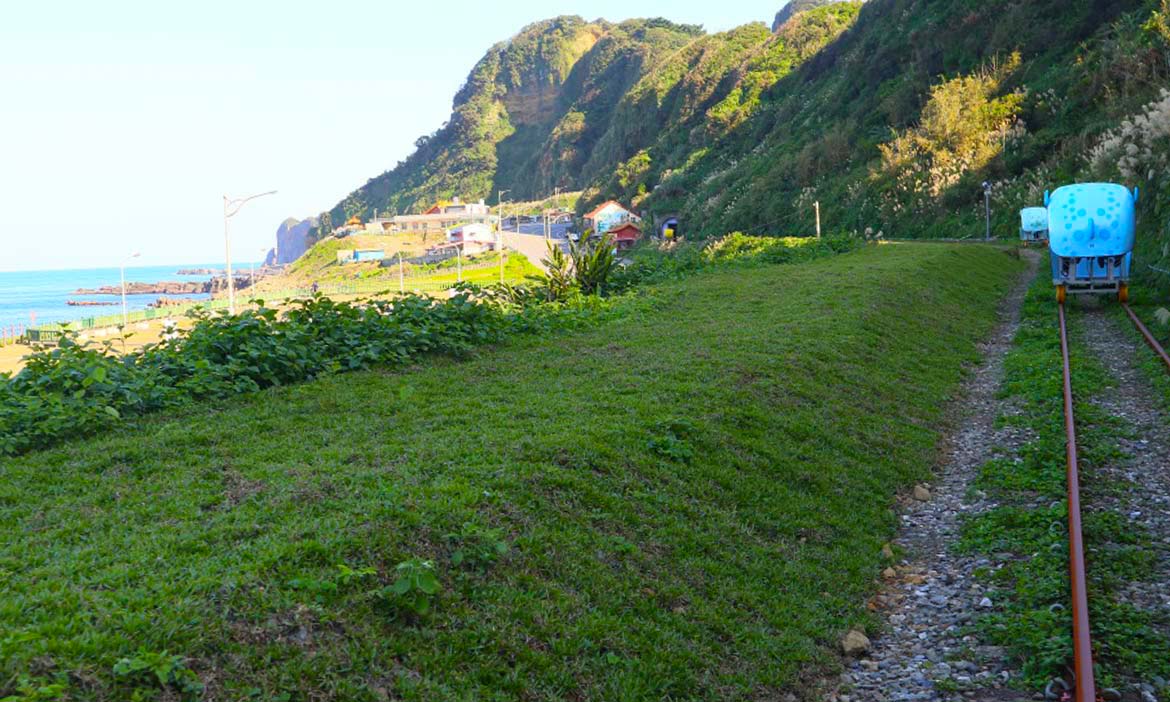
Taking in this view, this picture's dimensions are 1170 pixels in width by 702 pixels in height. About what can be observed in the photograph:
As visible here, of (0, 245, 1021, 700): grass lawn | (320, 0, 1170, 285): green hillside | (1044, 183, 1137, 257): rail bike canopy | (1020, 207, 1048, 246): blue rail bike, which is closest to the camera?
(0, 245, 1021, 700): grass lawn

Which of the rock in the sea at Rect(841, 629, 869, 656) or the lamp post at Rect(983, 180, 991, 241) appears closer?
the rock in the sea at Rect(841, 629, 869, 656)

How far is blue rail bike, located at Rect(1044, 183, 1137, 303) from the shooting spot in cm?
1814

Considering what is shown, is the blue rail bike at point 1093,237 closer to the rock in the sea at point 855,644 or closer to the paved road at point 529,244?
the rock in the sea at point 855,644

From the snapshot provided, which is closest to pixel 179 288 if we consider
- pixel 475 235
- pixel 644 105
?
pixel 475 235

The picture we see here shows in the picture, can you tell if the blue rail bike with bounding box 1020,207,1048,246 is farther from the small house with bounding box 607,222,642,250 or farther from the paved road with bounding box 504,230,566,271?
the paved road with bounding box 504,230,566,271

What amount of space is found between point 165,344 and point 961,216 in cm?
3792

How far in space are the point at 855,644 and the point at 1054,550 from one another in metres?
2.01

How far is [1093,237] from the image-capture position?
719 inches

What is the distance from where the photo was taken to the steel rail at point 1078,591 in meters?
4.77

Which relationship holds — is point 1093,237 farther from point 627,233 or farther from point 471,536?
point 627,233

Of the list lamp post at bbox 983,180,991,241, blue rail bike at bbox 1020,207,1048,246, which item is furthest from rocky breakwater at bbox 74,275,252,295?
blue rail bike at bbox 1020,207,1048,246

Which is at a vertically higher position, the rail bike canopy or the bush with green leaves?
the rail bike canopy

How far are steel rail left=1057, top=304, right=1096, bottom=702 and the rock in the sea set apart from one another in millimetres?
1241

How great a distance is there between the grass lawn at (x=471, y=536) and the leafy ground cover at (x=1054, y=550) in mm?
911
